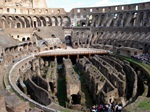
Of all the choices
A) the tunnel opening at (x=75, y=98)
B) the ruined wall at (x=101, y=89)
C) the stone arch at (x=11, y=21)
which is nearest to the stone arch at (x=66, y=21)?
the stone arch at (x=11, y=21)

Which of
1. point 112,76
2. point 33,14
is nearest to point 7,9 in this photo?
point 33,14

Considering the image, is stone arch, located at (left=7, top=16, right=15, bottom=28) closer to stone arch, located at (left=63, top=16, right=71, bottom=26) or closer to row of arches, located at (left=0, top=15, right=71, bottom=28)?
row of arches, located at (left=0, top=15, right=71, bottom=28)

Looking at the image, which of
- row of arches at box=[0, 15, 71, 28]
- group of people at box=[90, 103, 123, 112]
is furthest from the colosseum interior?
group of people at box=[90, 103, 123, 112]

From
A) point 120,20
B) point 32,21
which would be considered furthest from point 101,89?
point 32,21

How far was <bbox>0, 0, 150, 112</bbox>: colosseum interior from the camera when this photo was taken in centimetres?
1977

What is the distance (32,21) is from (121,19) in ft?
75.0

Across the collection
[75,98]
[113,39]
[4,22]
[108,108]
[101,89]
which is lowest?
[75,98]

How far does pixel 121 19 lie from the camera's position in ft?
165

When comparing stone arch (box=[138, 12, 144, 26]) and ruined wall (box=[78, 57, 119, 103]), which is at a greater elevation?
stone arch (box=[138, 12, 144, 26])

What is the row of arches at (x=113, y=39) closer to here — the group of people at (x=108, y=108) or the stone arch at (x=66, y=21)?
the stone arch at (x=66, y=21)

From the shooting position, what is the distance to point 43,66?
128ft

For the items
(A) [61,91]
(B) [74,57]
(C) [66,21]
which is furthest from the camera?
(C) [66,21]

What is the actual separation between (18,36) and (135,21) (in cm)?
2725

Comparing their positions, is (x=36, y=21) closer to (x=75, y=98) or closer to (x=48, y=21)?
(x=48, y=21)
